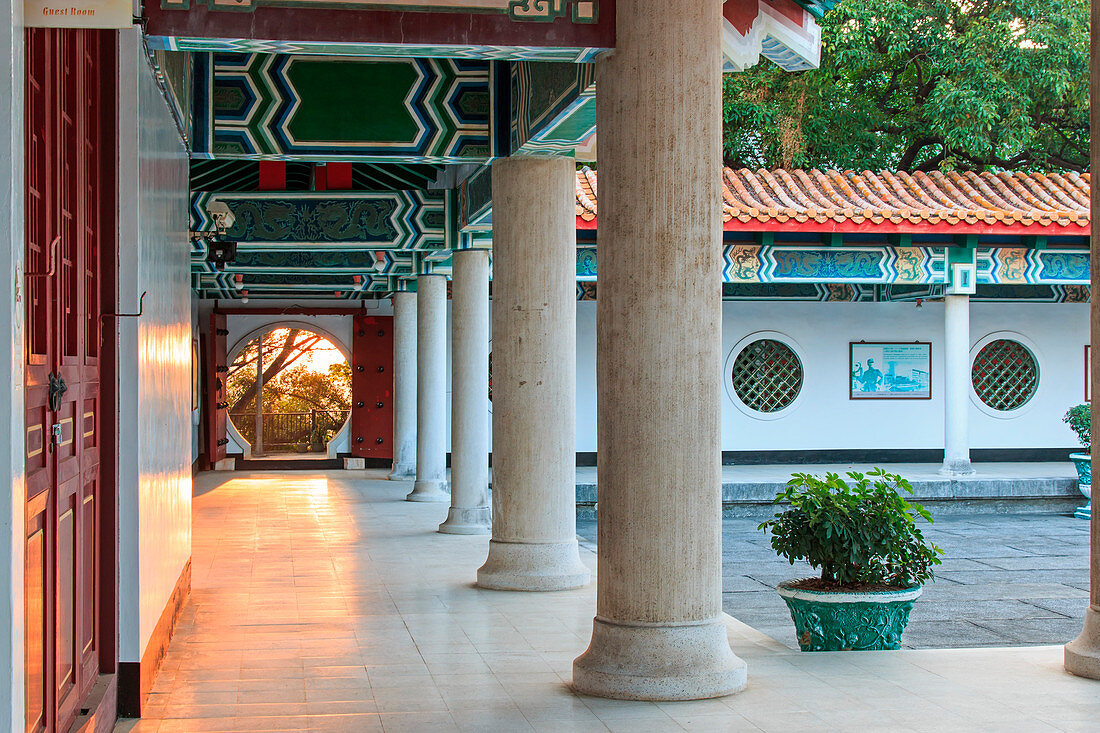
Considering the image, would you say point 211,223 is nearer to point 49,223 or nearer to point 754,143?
point 49,223

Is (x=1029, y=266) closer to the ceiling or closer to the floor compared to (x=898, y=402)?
closer to the ceiling

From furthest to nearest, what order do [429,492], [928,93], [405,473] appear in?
1. [928,93]
2. [405,473]
3. [429,492]

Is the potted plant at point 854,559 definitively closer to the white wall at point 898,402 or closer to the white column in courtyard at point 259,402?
the white wall at point 898,402

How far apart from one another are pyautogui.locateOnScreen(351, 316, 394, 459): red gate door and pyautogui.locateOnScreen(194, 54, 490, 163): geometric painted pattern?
10973mm

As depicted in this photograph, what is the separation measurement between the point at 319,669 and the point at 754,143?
1769 cm

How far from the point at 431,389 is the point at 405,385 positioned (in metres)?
2.88

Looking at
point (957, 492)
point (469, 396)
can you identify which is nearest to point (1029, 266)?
point (957, 492)

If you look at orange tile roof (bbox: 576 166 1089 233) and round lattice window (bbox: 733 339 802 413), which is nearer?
orange tile roof (bbox: 576 166 1089 233)

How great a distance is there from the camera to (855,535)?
18.6 feet

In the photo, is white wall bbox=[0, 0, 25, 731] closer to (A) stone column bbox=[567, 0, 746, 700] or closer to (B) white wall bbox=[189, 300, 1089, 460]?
(A) stone column bbox=[567, 0, 746, 700]

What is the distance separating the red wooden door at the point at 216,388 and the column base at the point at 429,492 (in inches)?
207

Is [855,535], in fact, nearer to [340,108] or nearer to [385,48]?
[385,48]

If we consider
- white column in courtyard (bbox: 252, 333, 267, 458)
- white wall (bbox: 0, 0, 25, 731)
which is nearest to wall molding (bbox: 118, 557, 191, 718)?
white wall (bbox: 0, 0, 25, 731)

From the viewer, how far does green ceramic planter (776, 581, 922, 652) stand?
5.67 metres
